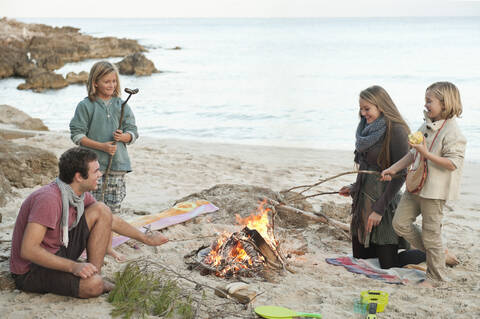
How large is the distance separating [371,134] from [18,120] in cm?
1042

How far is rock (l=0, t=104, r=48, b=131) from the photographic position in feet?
40.6

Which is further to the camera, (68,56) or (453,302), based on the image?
(68,56)

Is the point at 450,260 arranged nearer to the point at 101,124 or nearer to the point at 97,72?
the point at 101,124

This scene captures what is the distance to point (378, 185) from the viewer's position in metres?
4.52

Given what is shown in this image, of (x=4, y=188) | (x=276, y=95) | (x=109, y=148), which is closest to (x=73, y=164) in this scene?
(x=109, y=148)

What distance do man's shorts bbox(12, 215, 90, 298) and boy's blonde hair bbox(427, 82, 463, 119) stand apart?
2786 mm

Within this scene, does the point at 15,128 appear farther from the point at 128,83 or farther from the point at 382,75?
the point at 382,75

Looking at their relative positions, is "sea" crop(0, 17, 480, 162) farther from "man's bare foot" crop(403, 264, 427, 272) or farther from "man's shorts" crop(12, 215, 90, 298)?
"man's shorts" crop(12, 215, 90, 298)

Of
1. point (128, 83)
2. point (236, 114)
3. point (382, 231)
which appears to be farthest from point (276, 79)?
point (382, 231)

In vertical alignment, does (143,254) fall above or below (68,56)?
below

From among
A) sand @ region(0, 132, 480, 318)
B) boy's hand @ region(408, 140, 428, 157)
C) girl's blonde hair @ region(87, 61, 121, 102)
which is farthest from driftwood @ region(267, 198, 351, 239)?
girl's blonde hair @ region(87, 61, 121, 102)

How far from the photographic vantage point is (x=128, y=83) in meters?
30.1

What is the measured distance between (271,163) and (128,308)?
22.6 feet

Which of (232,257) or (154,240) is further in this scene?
(232,257)
